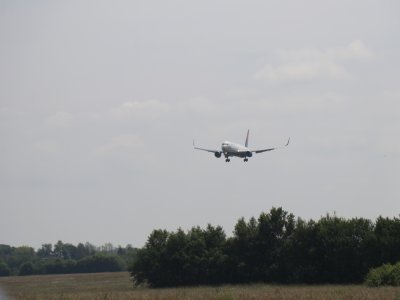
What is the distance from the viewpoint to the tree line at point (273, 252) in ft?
253

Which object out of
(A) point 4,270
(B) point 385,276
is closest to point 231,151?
(B) point 385,276

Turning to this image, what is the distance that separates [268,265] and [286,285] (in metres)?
6.42

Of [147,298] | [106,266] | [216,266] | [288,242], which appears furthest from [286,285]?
[106,266]

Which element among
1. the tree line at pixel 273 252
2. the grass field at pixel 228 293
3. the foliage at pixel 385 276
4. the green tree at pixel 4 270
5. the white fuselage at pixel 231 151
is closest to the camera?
the grass field at pixel 228 293

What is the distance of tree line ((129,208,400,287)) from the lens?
3041 inches

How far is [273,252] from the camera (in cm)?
A: 8312

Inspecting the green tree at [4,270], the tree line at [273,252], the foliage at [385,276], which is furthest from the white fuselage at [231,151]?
the green tree at [4,270]

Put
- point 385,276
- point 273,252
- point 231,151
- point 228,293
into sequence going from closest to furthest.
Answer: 1. point 228,293
2. point 385,276
3. point 273,252
4. point 231,151

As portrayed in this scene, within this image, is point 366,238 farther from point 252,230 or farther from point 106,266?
point 106,266

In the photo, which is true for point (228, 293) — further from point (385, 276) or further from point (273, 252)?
point (273, 252)

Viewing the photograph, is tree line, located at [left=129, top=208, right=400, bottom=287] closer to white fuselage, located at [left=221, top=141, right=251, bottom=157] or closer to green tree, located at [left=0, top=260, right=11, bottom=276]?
white fuselage, located at [left=221, top=141, right=251, bottom=157]

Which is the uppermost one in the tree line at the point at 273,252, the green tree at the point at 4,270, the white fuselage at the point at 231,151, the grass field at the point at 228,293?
the white fuselage at the point at 231,151

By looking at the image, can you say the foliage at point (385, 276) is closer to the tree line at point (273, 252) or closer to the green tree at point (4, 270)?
the tree line at point (273, 252)

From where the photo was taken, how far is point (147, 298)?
5297 centimetres
